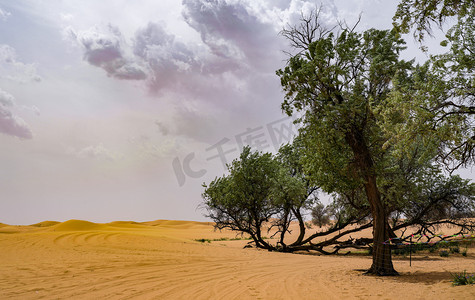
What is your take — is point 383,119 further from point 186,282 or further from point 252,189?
point 252,189

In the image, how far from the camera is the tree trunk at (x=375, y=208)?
36.3ft

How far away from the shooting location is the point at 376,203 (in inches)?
455

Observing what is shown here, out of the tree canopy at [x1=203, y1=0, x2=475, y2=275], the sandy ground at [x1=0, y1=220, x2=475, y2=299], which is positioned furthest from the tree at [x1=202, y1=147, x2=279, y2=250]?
the sandy ground at [x1=0, y1=220, x2=475, y2=299]

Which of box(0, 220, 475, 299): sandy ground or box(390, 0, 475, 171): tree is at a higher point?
box(390, 0, 475, 171): tree

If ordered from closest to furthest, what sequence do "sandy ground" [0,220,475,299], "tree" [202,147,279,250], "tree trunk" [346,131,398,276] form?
"sandy ground" [0,220,475,299], "tree trunk" [346,131,398,276], "tree" [202,147,279,250]

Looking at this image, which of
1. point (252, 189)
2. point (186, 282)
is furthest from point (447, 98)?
point (252, 189)

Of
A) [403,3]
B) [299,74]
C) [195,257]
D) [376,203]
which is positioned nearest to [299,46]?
[299,74]

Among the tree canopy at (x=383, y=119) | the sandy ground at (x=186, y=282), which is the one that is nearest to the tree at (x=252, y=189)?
the tree canopy at (x=383, y=119)

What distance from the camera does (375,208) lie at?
11555 mm

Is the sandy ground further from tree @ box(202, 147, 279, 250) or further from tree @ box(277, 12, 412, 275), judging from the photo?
tree @ box(202, 147, 279, 250)

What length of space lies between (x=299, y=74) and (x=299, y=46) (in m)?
2.45

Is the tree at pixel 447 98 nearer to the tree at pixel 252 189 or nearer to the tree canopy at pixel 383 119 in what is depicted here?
the tree canopy at pixel 383 119

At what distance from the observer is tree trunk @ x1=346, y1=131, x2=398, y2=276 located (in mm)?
11062

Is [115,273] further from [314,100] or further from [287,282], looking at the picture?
[314,100]
